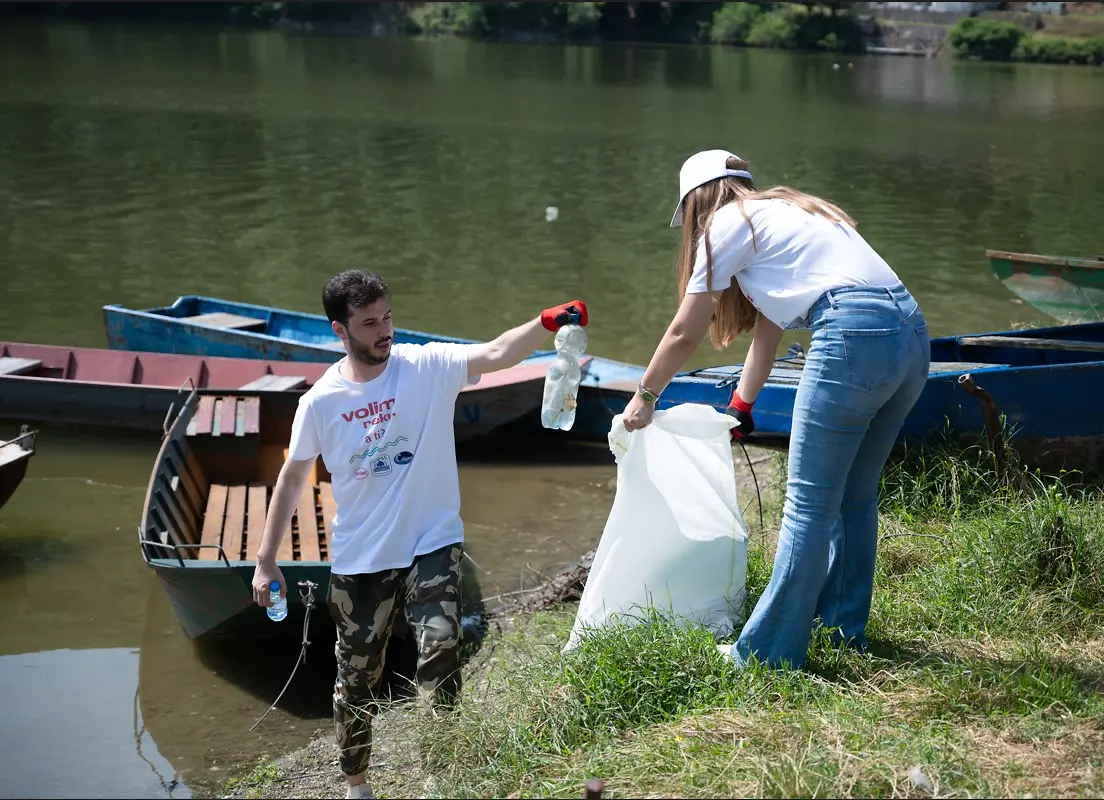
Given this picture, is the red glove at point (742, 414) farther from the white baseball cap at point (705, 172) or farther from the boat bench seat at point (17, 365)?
the boat bench seat at point (17, 365)

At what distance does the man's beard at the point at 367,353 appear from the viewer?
4.03 m

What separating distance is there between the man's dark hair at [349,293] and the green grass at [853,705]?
1.47m

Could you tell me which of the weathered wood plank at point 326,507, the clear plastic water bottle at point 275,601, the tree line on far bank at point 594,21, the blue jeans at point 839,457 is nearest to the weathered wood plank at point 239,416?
the weathered wood plank at point 326,507

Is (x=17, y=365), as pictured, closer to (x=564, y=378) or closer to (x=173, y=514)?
(x=173, y=514)

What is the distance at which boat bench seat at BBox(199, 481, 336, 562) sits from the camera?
23.5 feet

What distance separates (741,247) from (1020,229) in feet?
63.6

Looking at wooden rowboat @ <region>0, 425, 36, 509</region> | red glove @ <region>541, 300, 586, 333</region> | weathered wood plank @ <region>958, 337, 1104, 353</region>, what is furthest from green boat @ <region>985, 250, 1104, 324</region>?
wooden rowboat @ <region>0, 425, 36, 509</region>

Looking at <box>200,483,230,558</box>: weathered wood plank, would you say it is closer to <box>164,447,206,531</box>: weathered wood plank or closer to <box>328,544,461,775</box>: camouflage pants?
<box>164,447,206,531</box>: weathered wood plank

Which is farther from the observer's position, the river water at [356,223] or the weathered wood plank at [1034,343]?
the weathered wood plank at [1034,343]

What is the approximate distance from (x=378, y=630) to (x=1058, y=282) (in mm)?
9766

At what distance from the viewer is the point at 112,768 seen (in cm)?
566

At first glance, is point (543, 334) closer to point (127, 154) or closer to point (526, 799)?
point (526, 799)

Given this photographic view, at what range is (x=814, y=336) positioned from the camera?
372cm

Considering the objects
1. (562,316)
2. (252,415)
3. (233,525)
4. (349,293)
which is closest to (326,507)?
(233,525)
